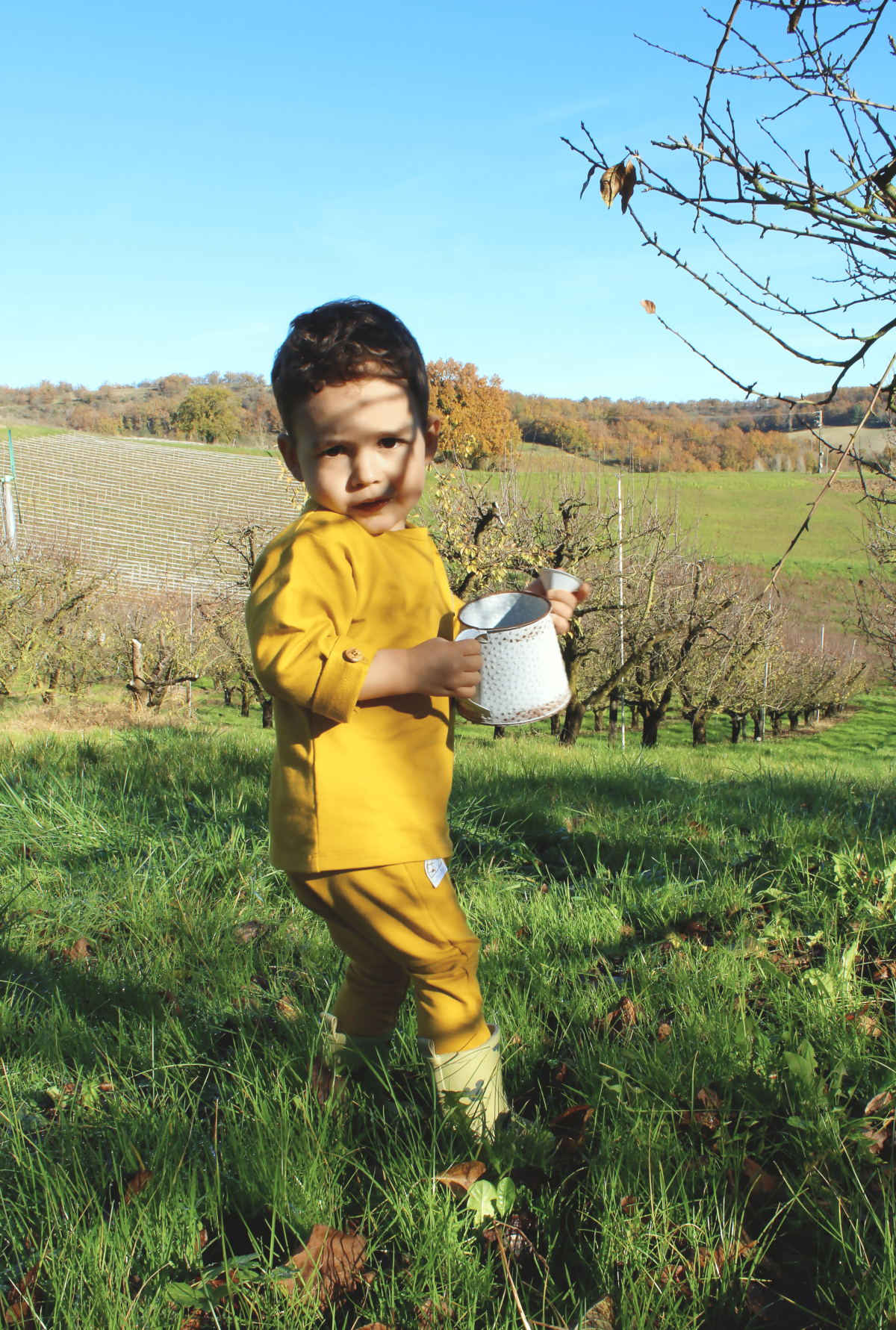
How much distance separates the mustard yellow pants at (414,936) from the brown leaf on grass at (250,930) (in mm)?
1012

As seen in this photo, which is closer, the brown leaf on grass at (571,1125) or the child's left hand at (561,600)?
the brown leaf on grass at (571,1125)

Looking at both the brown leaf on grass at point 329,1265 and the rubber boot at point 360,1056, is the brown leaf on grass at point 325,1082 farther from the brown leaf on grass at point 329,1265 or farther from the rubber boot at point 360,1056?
the brown leaf on grass at point 329,1265

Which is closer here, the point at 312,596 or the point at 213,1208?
the point at 213,1208

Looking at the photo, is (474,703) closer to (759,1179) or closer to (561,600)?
(561,600)

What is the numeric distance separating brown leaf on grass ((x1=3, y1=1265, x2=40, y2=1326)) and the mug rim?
129 centimetres

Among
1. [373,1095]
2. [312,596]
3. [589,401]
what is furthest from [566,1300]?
[589,401]

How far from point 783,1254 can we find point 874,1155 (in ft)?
0.85

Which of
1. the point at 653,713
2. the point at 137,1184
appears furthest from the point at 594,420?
the point at 137,1184

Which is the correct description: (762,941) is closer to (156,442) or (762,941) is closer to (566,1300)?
(566,1300)

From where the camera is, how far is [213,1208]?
141cm

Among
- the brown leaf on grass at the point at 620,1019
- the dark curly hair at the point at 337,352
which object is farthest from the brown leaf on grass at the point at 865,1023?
the dark curly hair at the point at 337,352

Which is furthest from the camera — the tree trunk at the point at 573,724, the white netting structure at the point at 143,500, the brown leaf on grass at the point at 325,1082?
the white netting structure at the point at 143,500

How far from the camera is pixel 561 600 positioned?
1.85m

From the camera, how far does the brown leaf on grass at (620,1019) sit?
1976 mm
